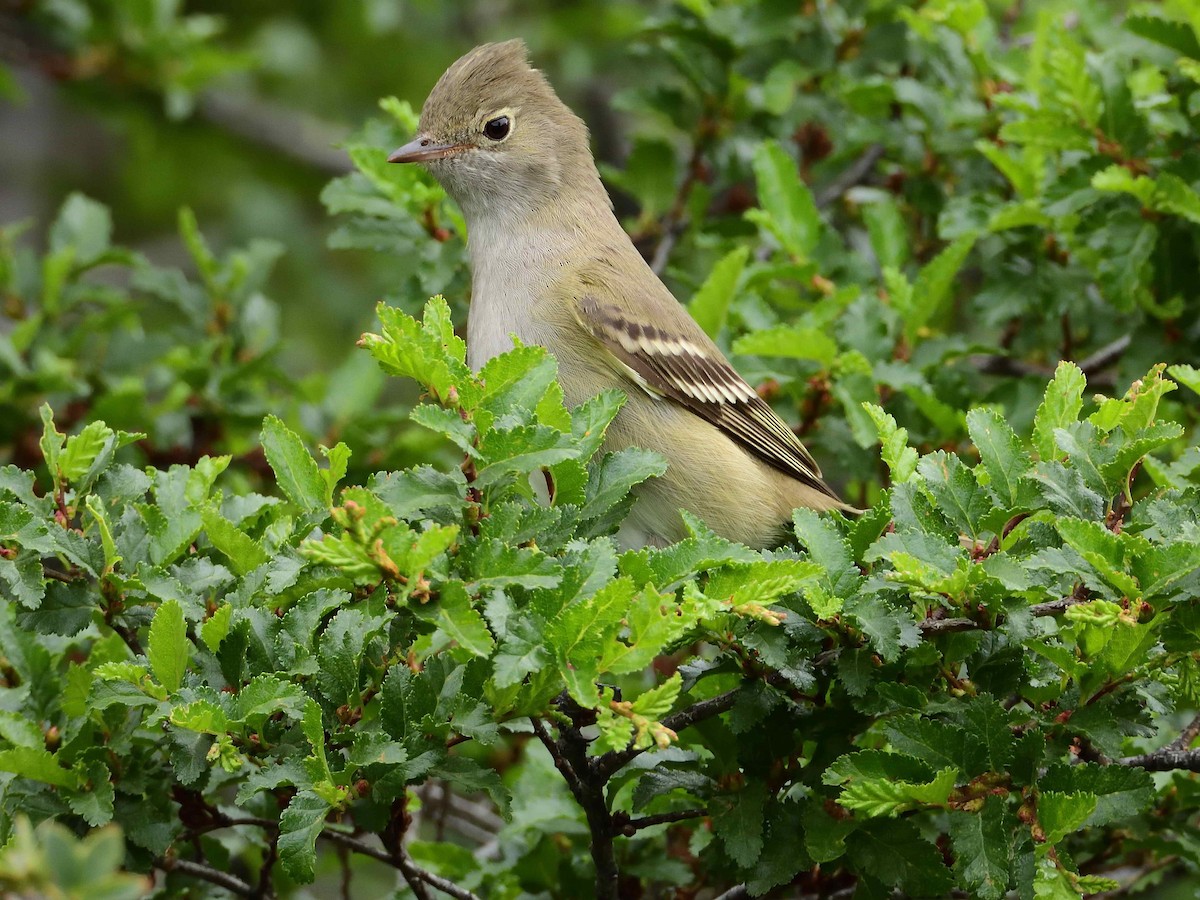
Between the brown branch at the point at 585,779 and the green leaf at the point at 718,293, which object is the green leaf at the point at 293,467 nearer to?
the brown branch at the point at 585,779

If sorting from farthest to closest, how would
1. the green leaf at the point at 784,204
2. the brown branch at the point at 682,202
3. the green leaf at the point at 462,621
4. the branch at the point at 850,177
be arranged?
the branch at the point at 850,177
the brown branch at the point at 682,202
the green leaf at the point at 784,204
the green leaf at the point at 462,621

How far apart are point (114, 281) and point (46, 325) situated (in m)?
4.89

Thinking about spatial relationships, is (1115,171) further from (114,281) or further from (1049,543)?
(114,281)

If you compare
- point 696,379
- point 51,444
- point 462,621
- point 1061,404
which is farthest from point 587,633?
point 696,379

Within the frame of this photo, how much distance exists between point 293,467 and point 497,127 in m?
2.41

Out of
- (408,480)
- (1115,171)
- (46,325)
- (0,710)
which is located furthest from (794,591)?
(46,325)

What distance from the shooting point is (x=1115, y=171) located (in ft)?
13.5

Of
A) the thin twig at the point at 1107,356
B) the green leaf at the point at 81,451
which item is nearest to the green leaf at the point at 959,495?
the green leaf at the point at 81,451

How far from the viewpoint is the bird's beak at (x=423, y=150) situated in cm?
469

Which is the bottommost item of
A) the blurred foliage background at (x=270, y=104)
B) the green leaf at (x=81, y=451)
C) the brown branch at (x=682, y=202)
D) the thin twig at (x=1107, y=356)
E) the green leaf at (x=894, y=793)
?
the green leaf at (x=894, y=793)

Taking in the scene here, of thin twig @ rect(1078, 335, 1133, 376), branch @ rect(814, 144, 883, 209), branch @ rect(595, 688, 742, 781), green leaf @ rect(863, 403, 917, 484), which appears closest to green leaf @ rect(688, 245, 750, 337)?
thin twig @ rect(1078, 335, 1133, 376)

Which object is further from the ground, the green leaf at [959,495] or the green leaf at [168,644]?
the green leaf at [959,495]

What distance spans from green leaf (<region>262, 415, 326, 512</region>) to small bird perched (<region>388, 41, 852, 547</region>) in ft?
4.06

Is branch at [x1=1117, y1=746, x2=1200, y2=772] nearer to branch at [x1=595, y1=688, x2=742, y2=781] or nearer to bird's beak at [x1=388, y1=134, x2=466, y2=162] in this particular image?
branch at [x1=595, y1=688, x2=742, y2=781]
